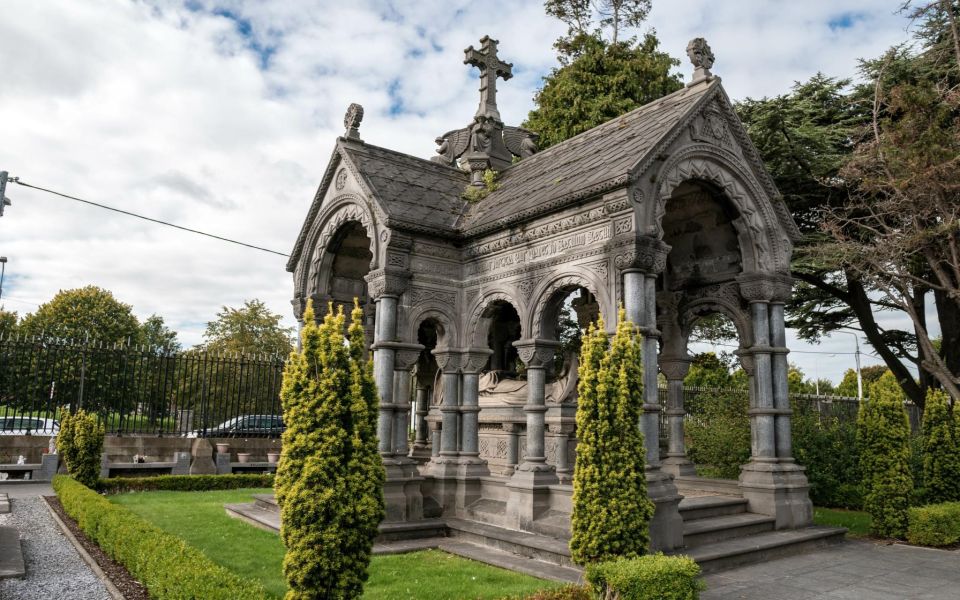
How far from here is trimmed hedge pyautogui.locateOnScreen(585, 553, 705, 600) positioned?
612 centimetres

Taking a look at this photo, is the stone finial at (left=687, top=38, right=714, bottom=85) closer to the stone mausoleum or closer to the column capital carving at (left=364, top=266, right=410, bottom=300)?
the stone mausoleum

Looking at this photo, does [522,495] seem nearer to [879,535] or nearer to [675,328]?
[675,328]

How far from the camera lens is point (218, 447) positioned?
758 inches

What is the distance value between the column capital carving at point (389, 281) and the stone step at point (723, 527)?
5711 mm

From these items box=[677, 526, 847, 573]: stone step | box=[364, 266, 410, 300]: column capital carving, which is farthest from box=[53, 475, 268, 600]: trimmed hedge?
box=[677, 526, 847, 573]: stone step

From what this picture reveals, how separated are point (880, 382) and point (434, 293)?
7908 mm

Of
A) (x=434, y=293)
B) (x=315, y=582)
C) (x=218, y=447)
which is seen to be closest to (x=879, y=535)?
(x=434, y=293)

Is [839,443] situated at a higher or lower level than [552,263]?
lower

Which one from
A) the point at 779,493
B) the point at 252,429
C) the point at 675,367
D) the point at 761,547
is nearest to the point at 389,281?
the point at 675,367

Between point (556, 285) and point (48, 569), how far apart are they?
785cm

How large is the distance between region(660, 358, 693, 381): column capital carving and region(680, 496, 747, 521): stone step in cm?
260

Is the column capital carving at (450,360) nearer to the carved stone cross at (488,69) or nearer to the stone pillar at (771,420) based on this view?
the stone pillar at (771,420)

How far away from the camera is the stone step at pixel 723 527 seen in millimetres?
8875

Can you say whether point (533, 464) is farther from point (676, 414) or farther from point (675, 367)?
point (675, 367)
